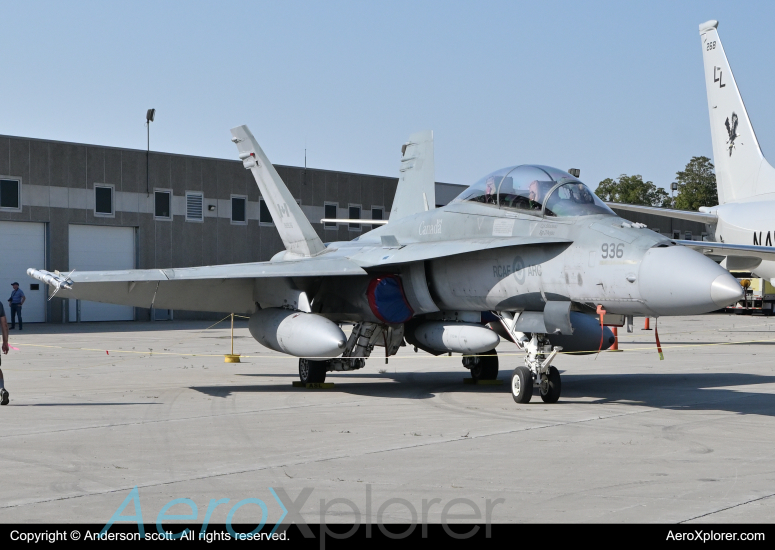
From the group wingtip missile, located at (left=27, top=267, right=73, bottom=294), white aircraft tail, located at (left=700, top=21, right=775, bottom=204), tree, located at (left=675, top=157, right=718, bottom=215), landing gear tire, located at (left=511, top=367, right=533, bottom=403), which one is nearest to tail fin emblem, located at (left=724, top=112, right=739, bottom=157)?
white aircraft tail, located at (left=700, top=21, right=775, bottom=204)

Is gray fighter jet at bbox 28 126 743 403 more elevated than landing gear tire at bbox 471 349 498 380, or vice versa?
gray fighter jet at bbox 28 126 743 403

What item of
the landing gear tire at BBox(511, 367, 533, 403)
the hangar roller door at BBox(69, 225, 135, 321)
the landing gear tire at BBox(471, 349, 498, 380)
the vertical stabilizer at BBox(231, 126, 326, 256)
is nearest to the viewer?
the landing gear tire at BBox(511, 367, 533, 403)

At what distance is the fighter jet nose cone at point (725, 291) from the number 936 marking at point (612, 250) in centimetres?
119

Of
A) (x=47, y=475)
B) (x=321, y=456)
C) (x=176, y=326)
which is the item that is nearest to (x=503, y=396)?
(x=321, y=456)

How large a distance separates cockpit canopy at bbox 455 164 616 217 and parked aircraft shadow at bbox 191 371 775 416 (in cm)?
243

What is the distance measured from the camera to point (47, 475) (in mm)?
6430

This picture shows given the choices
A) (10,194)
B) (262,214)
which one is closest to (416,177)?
(10,194)

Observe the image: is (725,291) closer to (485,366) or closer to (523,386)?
(523,386)

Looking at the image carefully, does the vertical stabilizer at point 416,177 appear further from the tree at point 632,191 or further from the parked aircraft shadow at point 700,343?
the tree at point 632,191

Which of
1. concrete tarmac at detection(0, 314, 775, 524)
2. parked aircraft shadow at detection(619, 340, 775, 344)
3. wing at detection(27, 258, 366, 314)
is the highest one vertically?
wing at detection(27, 258, 366, 314)

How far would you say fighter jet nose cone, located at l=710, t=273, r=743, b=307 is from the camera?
8.29 m

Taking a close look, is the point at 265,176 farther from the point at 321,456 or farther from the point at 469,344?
the point at 321,456

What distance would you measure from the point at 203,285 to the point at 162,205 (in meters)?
25.2

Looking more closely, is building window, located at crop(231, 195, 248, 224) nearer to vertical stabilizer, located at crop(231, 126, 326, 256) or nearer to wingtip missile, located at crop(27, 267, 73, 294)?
vertical stabilizer, located at crop(231, 126, 326, 256)
